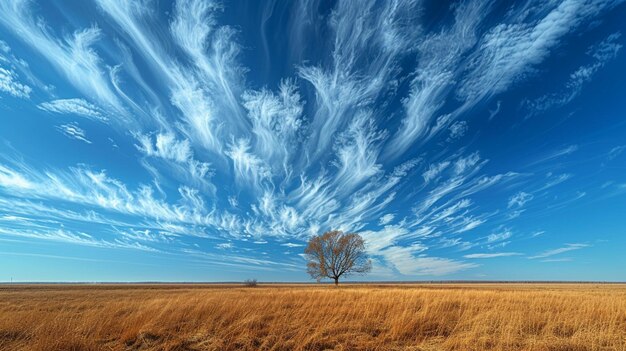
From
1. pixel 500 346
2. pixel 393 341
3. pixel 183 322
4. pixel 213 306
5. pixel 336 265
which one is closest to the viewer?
pixel 500 346

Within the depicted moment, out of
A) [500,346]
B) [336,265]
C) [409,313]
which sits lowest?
[500,346]

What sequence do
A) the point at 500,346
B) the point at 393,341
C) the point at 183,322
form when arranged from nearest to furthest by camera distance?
the point at 500,346
the point at 393,341
the point at 183,322

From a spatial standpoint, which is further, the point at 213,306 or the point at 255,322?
the point at 213,306

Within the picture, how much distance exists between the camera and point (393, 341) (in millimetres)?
8242

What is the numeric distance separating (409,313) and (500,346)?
3.67 metres

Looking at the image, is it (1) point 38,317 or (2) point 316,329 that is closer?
(2) point 316,329

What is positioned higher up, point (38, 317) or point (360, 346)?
point (38, 317)

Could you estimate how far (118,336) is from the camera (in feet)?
27.7

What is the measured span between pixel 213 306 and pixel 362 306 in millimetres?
6171

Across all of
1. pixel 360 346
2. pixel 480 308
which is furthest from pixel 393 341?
pixel 480 308

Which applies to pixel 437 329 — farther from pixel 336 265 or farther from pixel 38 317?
pixel 336 265

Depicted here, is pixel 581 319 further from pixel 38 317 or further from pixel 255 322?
pixel 38 317

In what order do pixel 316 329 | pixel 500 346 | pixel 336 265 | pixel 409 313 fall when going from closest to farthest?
pixel 500 346, pixel 316 329, pixel 409 313, pixel 336 265

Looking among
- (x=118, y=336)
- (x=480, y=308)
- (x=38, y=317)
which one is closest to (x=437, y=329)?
(x=480, y=308)
